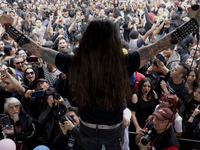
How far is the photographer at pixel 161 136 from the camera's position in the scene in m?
1.89

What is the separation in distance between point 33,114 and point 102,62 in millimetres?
1907

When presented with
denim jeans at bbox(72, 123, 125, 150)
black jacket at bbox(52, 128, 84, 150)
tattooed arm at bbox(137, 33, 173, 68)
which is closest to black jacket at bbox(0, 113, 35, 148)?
black jacket at bbox(52, 128, 84, 150)

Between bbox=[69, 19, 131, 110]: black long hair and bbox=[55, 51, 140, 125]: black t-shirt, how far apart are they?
5cm

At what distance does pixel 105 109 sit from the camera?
122 cm

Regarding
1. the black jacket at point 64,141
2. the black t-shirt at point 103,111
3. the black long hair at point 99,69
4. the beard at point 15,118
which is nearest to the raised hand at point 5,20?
the black t-shirt at point 103,111

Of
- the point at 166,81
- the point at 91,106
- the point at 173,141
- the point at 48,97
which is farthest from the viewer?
the point at 166,81

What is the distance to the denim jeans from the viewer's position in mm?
1262

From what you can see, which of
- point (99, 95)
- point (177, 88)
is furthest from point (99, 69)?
point (177, 88)

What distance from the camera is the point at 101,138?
1.26 m

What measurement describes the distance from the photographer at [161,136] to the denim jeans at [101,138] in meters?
0.64

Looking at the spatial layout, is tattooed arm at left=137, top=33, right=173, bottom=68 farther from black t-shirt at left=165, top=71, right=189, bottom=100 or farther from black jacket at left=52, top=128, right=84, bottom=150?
black t-shirt at left=165, top=71, right=189, bottom=100

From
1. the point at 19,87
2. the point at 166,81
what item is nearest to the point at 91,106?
the point at 19,87

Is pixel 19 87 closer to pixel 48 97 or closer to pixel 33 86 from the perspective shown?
pixel 33 86

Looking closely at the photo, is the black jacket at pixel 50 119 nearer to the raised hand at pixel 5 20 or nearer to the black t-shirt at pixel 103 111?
the black t-shirt at pixel 103 111
